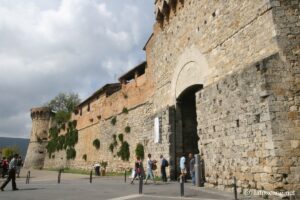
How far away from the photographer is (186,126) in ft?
48.9

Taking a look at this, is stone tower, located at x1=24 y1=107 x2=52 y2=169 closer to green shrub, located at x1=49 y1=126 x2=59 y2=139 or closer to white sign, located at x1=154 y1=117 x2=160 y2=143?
green shrub, located at x1=49 y1=126 x2=59 y2=139

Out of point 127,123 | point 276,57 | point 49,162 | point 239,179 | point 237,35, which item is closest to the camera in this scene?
point 276,57

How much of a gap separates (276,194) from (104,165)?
1800 centimetres

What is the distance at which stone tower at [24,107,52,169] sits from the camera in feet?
145

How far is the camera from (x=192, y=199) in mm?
8555

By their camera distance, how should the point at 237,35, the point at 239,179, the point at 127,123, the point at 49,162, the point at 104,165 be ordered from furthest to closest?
the point at 49,162 → the point at 104,165 → the point at 127,123 → the point at 237,35 → the point at 239,179

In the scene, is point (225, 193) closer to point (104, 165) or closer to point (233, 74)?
point (233, 74)

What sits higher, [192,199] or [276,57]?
[276,57]

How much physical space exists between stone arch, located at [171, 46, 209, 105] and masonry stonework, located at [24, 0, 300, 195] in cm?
4

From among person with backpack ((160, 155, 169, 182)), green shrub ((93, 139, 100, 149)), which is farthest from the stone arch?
green shrub ((93, 139, 100, 149))

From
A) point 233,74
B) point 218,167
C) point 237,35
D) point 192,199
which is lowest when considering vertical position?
point 192,199

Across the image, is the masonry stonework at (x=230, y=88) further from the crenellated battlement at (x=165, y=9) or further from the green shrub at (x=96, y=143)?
the green shrub at (x=96, y=143)

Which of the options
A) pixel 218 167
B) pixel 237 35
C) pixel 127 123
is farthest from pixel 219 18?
pixel 127 123

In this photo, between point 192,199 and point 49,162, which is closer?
point 192,199
